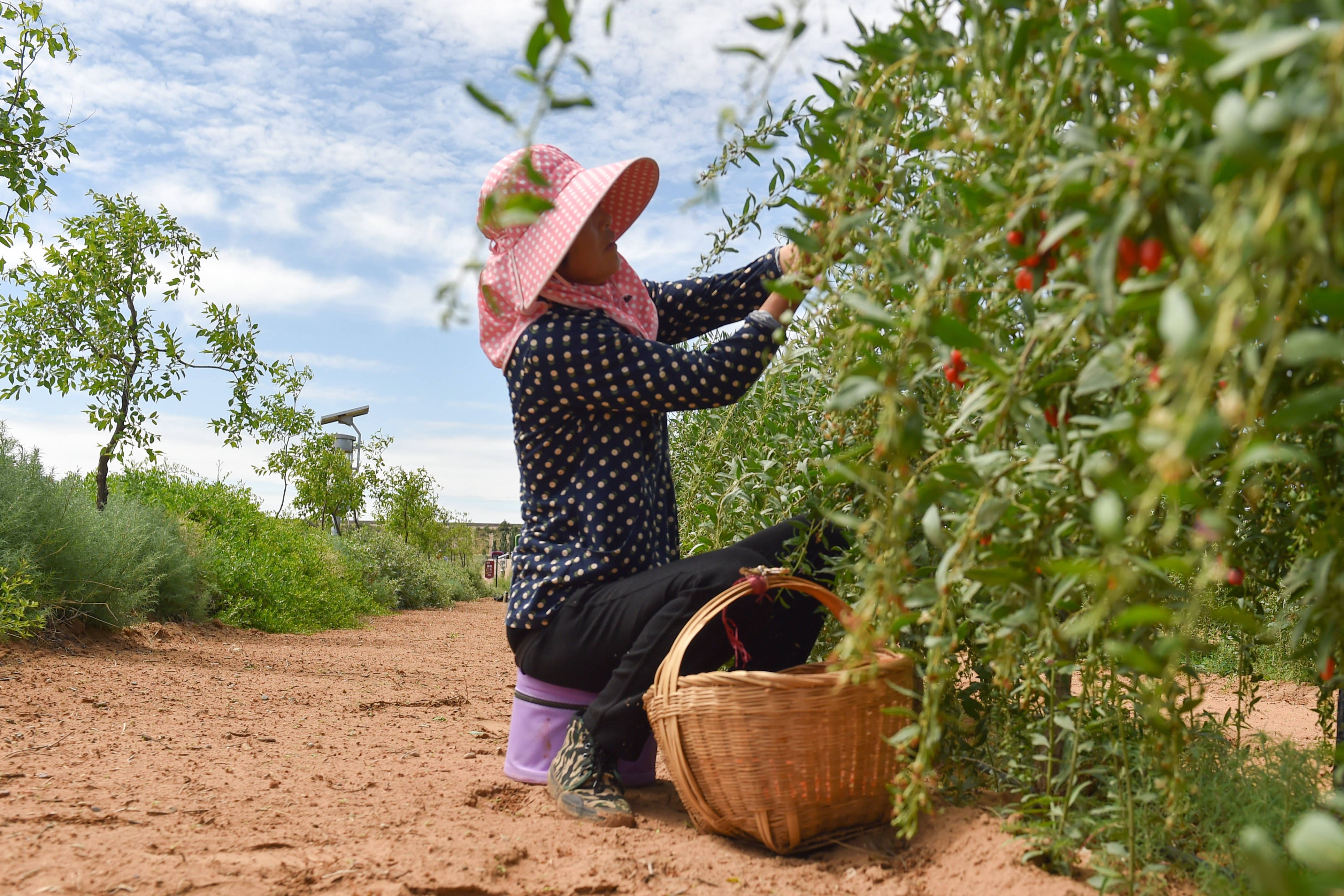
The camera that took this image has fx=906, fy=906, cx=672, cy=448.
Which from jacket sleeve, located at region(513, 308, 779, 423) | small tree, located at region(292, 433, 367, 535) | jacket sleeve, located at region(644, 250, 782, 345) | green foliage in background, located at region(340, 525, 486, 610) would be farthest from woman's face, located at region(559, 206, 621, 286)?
small tree, located at region(292, 433, 367, 535)

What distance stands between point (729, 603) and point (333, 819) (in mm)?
1107

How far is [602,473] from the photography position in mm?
2348

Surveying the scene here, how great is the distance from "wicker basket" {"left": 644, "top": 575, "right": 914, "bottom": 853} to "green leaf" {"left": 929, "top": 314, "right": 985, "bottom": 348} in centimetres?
95

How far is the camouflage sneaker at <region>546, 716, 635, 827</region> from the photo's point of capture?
209 cm

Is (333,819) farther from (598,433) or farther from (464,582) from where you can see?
(464,582)

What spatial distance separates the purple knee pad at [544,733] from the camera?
95.5 inches

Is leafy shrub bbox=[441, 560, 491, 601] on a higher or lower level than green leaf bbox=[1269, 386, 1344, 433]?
lower

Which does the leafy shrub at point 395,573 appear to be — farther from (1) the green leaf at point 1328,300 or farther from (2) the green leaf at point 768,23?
(1) the green leaf at point 1328,300

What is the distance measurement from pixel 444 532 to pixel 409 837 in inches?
670

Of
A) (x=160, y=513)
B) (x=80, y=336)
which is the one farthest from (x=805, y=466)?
(x=80, y=336)

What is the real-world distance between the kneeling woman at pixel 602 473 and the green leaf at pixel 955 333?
1209mm

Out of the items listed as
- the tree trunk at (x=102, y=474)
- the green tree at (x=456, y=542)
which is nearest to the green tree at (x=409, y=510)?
the green tree at (x=456, y=542)

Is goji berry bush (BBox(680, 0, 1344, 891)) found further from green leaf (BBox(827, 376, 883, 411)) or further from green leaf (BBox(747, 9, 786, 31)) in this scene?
green leaf (BBox(747, 9, 786, 31))

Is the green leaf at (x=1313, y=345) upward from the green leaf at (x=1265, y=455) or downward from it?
upward
